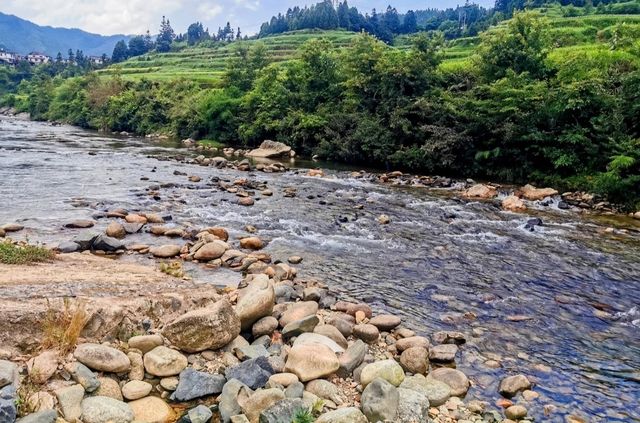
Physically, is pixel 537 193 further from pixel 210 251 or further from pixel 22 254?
pixel 22 254

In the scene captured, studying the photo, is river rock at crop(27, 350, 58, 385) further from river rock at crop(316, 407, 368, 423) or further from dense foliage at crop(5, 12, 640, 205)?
dense foliage at crop(5, 12, 640, 205)

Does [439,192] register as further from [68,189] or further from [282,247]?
[68,189]

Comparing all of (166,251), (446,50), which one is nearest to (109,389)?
(166,251)

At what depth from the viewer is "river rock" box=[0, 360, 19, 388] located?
5.95 metres

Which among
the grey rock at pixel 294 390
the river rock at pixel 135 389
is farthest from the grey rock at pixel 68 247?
the grey rock at pixel 294 390

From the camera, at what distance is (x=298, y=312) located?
32.2 feet

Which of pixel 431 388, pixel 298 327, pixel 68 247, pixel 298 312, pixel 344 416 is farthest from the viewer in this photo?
pixel 68 247

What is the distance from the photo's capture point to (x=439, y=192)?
26.2m

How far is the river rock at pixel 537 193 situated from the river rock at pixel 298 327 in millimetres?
18906

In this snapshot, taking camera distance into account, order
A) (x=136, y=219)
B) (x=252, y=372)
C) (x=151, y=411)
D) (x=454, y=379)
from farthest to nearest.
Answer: (x=136, y=219) < (x=454, y=379) < (x=252, y=372) < (x=151, y=411)

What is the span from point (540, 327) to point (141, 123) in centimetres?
6192

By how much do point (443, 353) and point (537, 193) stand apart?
737 inches

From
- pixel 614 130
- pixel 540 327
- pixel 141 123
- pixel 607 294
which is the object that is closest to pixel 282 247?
pixel 540 327

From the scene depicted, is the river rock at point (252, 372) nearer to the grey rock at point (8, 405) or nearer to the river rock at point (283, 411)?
the river rock at point (283, 411)
